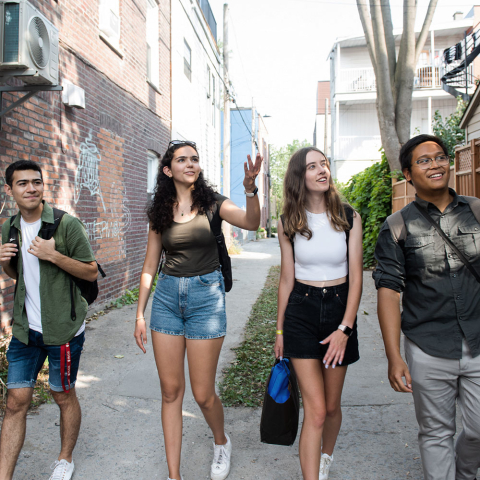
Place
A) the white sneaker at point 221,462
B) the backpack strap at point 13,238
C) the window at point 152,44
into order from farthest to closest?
the window at point 152,44 → the white sneaker at point 221,462 → the backpack strap at point 13,238

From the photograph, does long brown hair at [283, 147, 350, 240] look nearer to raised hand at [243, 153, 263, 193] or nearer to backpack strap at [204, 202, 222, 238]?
raised hand at [243, 153, 263, 193]

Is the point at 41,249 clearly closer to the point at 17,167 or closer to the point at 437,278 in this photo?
the point at 17,167

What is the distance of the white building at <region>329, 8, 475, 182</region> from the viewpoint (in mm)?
23188

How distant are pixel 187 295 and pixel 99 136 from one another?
544 cm

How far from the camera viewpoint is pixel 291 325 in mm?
2711

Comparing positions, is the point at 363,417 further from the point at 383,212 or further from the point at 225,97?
the point at 225,97

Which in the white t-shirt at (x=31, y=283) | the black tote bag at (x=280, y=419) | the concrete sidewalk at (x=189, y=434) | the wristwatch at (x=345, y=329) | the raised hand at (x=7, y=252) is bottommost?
the concrete sidewalk at (x=189, y=434)

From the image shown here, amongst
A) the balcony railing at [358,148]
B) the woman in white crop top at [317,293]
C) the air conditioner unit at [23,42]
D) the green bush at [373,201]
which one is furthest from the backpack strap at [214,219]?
the balcony railing at [358,148]

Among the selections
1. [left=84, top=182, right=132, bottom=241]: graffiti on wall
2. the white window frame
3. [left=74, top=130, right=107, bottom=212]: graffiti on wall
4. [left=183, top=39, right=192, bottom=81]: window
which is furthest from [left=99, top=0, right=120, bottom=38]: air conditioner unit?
[left=183, top=39, right=192, bottom=81]: window

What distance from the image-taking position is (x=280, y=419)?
2.71m

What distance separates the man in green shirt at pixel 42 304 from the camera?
2715mm

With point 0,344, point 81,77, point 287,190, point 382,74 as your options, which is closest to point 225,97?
point 382,74

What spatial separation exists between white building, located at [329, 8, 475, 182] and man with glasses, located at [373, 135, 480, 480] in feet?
72.4

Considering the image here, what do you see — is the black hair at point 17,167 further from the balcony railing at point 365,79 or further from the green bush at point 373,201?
the balcony railing at point 365,79
